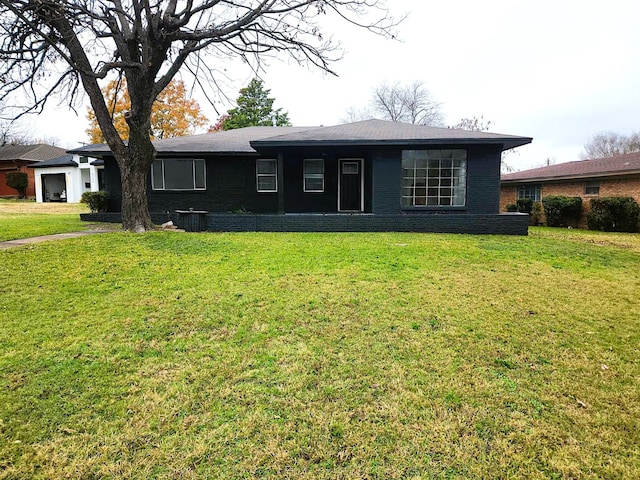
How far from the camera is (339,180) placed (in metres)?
14.1

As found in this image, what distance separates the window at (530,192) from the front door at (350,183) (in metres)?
9.89

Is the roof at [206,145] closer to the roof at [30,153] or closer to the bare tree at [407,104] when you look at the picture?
the roof at [30,153]

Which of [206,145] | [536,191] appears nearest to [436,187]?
[536,191]

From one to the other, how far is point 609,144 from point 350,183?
4193cm

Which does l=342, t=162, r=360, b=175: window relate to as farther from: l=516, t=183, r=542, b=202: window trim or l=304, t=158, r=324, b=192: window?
l=516, t=183, r=542, b=202: window trim

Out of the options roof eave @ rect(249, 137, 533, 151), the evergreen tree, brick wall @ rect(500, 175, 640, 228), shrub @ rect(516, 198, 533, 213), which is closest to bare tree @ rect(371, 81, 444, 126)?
the evergreen tree

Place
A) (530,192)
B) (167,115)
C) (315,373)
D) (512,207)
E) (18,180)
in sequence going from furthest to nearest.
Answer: (167,115)
(18,180)
(512,207)
(530,192)
(315,373)

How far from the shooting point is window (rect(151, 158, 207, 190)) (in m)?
14.1

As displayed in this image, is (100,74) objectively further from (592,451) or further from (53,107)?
(592,451)

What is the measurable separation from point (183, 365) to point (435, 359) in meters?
2.27

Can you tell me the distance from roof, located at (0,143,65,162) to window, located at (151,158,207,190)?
87.2 ft

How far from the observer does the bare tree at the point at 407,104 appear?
4341 centimetres

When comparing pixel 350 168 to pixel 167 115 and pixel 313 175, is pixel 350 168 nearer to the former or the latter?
pixel 313 175

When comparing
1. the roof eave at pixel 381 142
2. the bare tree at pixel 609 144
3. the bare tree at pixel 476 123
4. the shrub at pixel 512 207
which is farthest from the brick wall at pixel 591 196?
the bare tree at pixel 609 144
